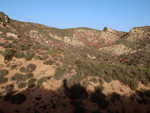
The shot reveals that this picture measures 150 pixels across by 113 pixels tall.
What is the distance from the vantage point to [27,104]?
8539 mm

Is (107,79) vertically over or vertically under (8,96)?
over

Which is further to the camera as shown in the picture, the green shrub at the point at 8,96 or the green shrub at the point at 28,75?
the green shrub at the point at 28,75

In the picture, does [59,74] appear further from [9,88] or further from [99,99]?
[99,99]

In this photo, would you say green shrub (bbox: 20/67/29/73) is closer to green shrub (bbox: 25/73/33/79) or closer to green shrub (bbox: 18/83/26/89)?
green shrub (bbox: 25/73/33/79)

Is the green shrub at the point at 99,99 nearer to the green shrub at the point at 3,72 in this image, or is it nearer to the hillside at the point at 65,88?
the hillside at the point at 65,88

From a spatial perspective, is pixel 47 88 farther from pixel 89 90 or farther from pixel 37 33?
pixel 37 33

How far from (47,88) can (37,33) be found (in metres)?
40.7

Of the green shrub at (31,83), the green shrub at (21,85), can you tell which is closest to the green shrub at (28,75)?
the green shrub at (31,83)

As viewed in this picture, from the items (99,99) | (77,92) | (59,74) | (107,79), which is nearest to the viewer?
(99,99)

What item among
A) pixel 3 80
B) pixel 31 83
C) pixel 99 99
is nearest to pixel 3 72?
pixel 3 80

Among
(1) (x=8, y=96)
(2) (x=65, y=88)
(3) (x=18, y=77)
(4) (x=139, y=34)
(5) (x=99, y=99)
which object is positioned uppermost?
(4) (x=139, y=34)

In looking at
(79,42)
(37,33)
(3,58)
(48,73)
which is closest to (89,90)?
(48,73)

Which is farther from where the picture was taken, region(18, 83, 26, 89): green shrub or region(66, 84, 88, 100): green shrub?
region(18, 83, 26, 89): green shrub

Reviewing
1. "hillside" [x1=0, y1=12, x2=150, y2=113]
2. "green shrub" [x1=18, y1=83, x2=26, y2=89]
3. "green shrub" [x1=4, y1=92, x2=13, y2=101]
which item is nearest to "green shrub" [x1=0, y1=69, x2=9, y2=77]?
"hillside" [x1=0, y1=12, x2=150, y2=113]
